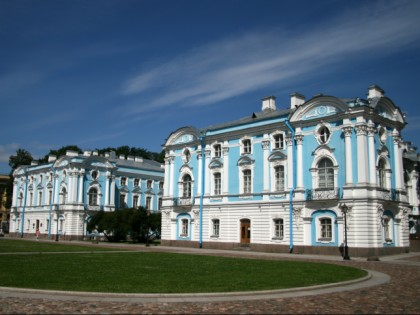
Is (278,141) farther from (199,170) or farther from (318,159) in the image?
(199,170)

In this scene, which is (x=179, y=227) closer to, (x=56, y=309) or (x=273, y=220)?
(x=273, y=220)

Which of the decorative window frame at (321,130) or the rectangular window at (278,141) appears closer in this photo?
the decorative window frame at (321,130)

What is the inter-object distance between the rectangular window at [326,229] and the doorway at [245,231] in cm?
645

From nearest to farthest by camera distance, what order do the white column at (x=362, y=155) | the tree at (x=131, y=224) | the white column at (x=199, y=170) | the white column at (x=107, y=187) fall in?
the white column at (x=362, y=155)
the white column at (x=199, y=170)
the tree at (x=131, y=224)
the white column at (x=107, y=187)

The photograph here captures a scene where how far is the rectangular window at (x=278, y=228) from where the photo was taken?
3334 cm

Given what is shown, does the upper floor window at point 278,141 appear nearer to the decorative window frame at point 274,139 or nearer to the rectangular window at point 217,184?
the decorative window frame at point 274,139

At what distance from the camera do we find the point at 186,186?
135 ft

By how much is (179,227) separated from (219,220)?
498cm

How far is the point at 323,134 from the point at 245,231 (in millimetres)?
9948

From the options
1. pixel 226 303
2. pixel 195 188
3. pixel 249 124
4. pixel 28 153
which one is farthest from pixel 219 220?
pixel 28 153

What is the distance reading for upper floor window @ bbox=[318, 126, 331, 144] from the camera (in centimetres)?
3169

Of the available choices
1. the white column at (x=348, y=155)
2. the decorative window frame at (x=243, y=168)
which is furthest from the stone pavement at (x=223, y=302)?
the decorative window frame at (x=243, y=168)

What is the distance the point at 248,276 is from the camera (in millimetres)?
14938

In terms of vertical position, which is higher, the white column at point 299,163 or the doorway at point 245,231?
the white column at point 299,163
